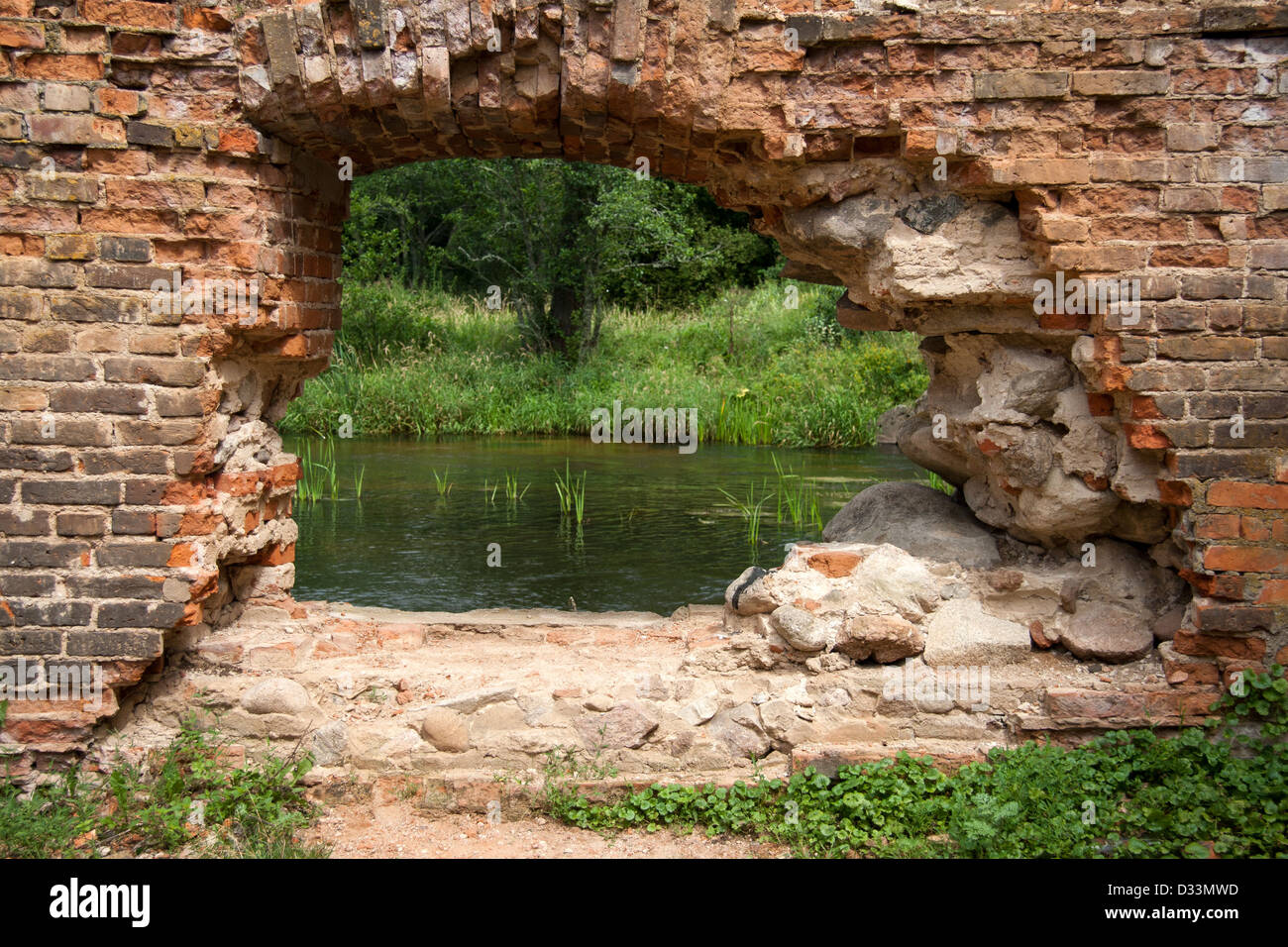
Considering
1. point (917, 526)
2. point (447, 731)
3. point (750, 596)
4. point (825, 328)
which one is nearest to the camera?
point (447, 731)

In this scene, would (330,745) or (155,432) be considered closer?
(155,432)

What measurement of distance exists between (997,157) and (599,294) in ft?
40.9

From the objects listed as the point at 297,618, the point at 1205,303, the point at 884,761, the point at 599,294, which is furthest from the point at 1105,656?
the point at 599,294

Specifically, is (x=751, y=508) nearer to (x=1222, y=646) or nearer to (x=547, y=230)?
(x=1222, y=646)

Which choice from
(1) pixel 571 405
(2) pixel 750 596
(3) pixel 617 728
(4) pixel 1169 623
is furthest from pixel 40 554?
(1) pixel 571 405

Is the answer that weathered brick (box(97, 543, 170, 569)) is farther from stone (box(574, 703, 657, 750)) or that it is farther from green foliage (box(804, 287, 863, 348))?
green foliage (box(804, 287, 863, 348))

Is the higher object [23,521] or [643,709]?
[23,521]

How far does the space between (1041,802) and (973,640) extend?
27.4 inches

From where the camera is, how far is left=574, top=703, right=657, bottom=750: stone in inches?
156

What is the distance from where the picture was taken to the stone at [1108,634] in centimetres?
398

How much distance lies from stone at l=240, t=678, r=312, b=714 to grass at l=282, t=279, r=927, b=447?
8517 millimetres

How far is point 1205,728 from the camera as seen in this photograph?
12.6 feet

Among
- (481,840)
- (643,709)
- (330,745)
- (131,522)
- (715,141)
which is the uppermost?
(715,141)

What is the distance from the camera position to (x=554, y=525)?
7.35m
